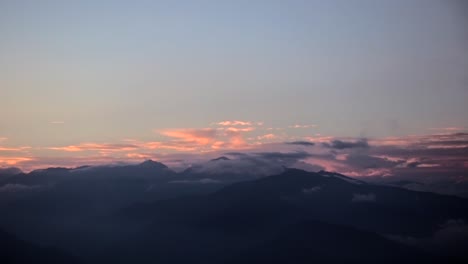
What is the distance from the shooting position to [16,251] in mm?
Result: 195625

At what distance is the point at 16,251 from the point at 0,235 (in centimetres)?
987

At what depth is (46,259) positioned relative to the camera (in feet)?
646

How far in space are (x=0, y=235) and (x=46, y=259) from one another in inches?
807

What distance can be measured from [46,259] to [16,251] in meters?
11.4

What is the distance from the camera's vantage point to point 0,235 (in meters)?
199
